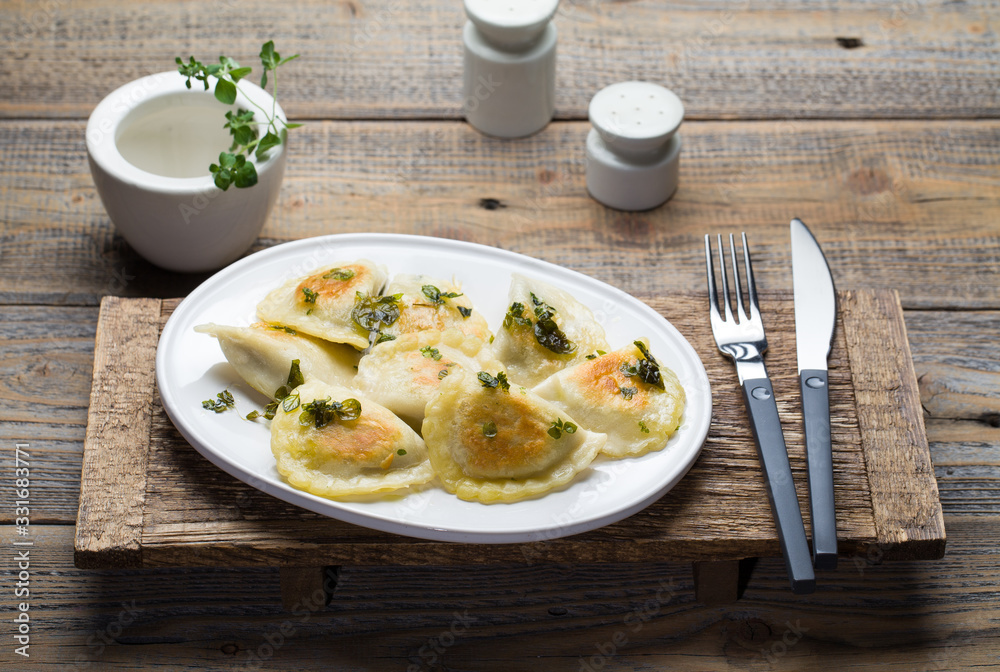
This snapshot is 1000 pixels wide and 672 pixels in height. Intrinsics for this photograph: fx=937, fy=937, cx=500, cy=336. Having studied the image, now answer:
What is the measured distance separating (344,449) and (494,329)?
0.50 metres

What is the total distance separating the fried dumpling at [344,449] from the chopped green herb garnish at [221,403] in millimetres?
132

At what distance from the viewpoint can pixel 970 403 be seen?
2.47m

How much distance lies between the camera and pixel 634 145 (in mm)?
2688

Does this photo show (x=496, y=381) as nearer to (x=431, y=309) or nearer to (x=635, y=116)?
(x=431, y=309)

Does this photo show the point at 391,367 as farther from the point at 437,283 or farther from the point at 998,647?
the point at 998,647

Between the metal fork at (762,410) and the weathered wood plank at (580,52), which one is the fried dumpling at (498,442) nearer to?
the metal fork at (762,410)

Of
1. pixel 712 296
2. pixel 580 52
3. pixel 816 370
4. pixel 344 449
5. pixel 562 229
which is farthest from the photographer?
pixel 580 52

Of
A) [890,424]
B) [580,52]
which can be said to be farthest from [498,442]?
[580,52]

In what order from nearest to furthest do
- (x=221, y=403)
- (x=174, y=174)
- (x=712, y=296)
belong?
(x=221, y=403), (x=712, y=296), (x=174, y=174)

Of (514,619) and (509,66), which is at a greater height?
(509,66)

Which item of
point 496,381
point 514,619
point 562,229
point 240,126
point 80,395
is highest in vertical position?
point 240,126

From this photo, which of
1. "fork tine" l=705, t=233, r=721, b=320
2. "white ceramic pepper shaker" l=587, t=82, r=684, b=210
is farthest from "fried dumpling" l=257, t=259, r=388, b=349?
"white ceramic pepper shaker" l=587, t=82, r=684, b=210

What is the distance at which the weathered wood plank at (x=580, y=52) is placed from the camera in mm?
3133

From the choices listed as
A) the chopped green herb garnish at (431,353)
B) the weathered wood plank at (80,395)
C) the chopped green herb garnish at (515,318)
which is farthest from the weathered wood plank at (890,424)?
the chopped green herb garnish at (431,353)
